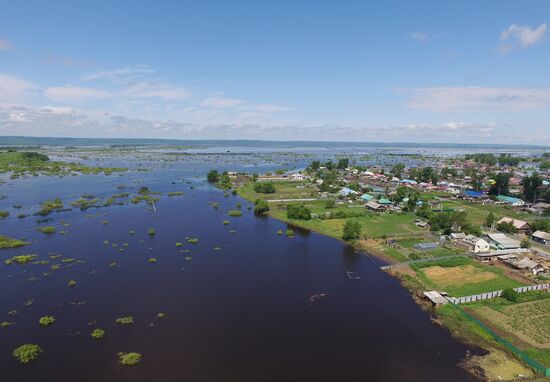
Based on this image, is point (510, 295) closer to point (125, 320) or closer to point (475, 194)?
point (125, 320)

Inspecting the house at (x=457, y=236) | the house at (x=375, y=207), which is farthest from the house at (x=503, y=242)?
the house at (x=375, y=207)

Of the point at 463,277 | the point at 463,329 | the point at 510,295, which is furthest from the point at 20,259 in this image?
the point at 510,295

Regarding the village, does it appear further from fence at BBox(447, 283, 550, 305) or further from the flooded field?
the flooded field

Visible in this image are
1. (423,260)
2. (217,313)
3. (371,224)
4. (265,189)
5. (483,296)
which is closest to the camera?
(217,313)

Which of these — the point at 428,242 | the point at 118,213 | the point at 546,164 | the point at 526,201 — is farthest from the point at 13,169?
the point at 546,164

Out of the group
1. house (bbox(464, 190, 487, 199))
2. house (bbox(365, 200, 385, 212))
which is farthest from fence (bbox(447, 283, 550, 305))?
house (bbox(464, 190, 487, 199))

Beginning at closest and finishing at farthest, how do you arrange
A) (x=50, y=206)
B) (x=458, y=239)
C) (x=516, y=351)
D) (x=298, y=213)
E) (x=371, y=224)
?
(x=516, y=351) < (x=458, y=239) < (x=371, y=224) < (x=298, y=213) < (x=50, y=206)

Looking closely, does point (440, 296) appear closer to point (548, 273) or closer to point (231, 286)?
point (548, 273)
